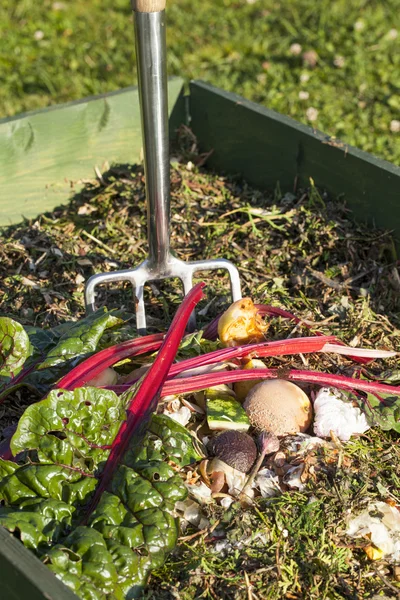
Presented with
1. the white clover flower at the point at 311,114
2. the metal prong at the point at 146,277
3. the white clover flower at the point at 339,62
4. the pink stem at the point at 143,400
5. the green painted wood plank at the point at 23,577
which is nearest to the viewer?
the green painted wood plank at the point at 23,577

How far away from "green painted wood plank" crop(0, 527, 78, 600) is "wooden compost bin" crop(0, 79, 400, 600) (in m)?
1.95

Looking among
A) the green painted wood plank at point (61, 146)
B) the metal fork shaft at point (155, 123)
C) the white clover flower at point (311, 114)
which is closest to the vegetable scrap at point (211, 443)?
the metal fork shaft at point (155, 123)

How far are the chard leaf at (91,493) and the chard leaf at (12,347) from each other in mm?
285

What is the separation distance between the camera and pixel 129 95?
348 centimetres

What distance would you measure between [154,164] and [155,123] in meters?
0.13

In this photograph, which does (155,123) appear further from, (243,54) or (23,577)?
(243,54)

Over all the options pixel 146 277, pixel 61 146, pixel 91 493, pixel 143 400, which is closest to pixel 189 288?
pixel 146 277

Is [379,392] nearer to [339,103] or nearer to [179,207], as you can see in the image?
[179,207]

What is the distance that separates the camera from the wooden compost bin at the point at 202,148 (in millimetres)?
2973

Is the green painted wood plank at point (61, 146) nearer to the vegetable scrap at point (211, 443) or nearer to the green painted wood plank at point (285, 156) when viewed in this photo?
the green painted wood plank at point (285, 156)

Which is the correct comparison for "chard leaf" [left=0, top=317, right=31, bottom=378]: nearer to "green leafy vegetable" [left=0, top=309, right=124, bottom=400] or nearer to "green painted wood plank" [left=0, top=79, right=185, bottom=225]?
"green leafy vegetable" [left=0, top=309, right=124, bottom=400]

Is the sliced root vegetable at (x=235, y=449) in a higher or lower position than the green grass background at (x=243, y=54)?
lower

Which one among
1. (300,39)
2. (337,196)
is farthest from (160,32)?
(300,39)

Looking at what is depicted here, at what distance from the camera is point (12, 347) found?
2.16m
